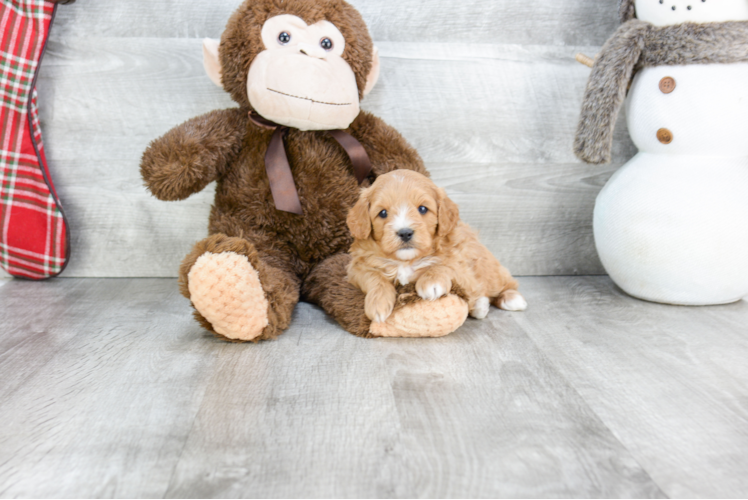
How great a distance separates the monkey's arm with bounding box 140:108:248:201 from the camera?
1.31 m

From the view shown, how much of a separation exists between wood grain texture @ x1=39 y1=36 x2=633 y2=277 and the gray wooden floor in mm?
372

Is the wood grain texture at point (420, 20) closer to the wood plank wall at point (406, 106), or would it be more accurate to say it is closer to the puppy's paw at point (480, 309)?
the wood plank wall at point (406, 106)

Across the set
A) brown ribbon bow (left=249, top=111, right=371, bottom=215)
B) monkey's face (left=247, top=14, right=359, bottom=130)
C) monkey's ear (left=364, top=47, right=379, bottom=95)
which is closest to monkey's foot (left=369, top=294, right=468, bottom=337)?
brown ribbon bow (left=249, top=111, right=371, bottom=215)

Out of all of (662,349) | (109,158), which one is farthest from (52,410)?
(662,349)

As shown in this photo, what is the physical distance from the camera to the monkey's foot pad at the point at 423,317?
1.21 meters

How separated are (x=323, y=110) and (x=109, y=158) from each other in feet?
2.42

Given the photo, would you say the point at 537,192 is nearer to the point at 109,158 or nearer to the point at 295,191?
the point at 295,191

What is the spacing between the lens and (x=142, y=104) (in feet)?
5.32

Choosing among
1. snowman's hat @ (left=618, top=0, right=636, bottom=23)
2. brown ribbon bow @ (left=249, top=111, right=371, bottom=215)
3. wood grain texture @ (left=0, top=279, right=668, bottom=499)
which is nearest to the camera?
wood grain texture @ (left=0, top=279, right=668, bottom=499)

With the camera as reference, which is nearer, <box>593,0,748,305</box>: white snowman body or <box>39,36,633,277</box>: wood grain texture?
<box>593,0,748,305</box>: white snowman body

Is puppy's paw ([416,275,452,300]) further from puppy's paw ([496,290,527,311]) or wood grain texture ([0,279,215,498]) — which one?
Result: wood grain texture ([0,279,215,498])

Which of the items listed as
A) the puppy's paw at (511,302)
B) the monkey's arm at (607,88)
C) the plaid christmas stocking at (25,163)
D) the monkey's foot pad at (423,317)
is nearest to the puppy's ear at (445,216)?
the monkey's foot pad at (423,317)

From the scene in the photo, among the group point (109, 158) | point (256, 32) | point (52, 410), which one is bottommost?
point (52, 410)

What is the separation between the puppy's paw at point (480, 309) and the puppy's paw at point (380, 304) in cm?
25
